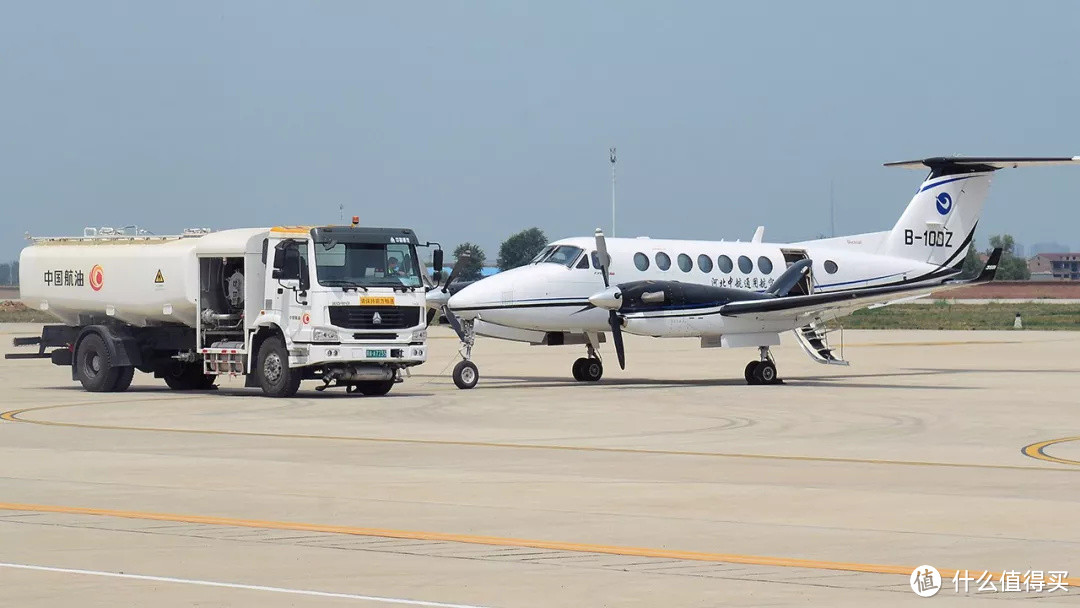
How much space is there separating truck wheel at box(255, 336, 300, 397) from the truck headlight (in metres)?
0.97

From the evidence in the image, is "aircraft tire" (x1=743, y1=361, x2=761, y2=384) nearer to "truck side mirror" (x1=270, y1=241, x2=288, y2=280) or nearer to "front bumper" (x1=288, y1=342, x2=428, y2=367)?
"front bumper" (x1=288, y1=342, x2=428, y2=367)

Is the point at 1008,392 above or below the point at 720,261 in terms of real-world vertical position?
below

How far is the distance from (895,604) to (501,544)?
336 centimetres

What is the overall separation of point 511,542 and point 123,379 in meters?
20.7

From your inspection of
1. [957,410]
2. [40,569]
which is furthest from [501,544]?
[957,410]

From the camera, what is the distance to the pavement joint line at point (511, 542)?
10.1 m

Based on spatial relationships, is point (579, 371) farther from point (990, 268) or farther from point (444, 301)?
point (990, 268)

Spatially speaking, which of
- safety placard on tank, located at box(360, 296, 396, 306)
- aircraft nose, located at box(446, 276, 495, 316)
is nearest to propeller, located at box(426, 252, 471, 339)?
aircraft nose, located at box(446, 276, 495, 316)

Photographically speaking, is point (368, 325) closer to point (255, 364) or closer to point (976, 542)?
point (255, 364)

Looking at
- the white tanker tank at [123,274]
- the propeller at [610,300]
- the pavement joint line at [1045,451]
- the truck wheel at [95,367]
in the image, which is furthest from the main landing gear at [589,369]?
the pavement joint line at [1045,451]

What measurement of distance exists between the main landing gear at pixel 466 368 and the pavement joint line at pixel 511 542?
17.4 m

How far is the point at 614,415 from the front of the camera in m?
23.9

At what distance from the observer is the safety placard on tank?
27.0 meters

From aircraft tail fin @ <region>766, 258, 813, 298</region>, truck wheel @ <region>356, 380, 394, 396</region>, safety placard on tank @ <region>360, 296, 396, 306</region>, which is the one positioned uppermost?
aircraft tail fin @ <region>766, 258, 813, 298</region>
